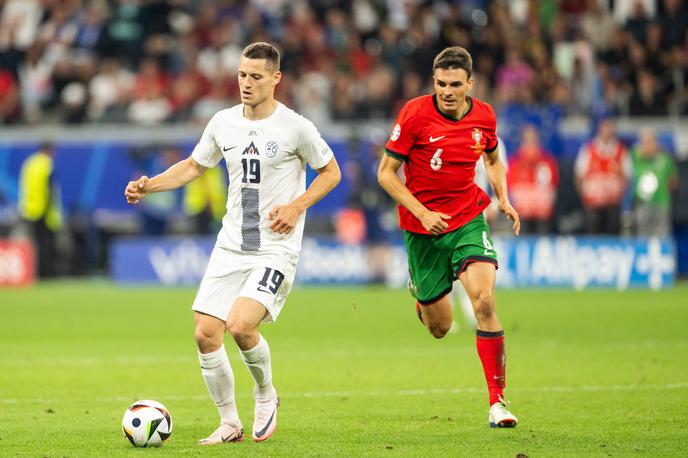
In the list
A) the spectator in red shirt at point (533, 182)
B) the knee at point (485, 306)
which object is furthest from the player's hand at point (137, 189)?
the spectator in red shirt at point (533, 182)

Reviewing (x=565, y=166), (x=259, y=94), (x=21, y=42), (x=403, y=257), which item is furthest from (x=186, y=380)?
(x=21, y=42)

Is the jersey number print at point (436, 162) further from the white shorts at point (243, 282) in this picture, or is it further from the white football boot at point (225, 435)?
the white football boot at point (225, 435)

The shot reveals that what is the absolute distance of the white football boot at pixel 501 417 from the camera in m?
8.17

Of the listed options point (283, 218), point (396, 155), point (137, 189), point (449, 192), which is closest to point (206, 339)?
point (283, 218)

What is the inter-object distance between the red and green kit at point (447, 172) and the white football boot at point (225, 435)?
1.94 metres

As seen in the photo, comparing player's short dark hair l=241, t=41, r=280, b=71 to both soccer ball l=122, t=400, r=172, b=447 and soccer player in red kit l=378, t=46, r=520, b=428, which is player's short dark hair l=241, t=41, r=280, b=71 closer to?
soccer player in red kit l=378, t=46, r=520, b=428

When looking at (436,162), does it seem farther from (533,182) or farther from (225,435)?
(533,182)

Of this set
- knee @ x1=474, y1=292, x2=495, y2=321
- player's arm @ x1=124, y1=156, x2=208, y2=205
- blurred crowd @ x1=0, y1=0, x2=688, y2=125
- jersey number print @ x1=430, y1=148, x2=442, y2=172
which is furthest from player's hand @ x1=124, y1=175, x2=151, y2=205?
blurred crowd @ x1=0, y1=0, x2=688, y2=125

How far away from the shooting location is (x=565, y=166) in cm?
2344

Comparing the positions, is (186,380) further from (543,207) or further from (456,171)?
(543,207)

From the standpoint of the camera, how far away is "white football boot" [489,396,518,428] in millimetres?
8172

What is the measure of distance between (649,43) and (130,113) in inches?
401

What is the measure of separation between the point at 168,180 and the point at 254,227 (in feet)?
2.31

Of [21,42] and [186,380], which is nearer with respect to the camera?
[186,380]
